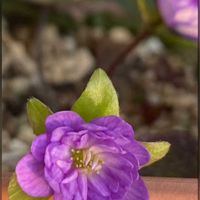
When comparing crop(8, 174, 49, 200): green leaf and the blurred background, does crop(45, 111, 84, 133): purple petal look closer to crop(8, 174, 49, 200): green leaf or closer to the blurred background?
crop(8, 174, 49, 200): green leaf

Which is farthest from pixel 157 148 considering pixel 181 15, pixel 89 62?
pixel 89 62

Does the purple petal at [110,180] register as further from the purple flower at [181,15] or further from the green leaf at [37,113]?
the purple flower at [181,15]

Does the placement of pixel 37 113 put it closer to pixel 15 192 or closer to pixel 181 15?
pixel 15 192

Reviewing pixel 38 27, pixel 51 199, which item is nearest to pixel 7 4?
pixel 38 27

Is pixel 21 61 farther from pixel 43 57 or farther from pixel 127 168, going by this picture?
pixel 127 168

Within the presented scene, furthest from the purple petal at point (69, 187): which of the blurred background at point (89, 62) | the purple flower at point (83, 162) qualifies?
the blurred background at point (89, 62)

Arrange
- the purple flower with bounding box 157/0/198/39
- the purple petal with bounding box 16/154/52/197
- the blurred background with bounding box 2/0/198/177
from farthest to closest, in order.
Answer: the blurred background with bounding box 2/0/198/177
the purple flower with bounding box 157/0/198/39
the purple petal with bounding box 16/154/52/197

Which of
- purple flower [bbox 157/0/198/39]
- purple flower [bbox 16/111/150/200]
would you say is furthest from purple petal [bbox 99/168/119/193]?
purple flower [bbox 157/0/198/39]
